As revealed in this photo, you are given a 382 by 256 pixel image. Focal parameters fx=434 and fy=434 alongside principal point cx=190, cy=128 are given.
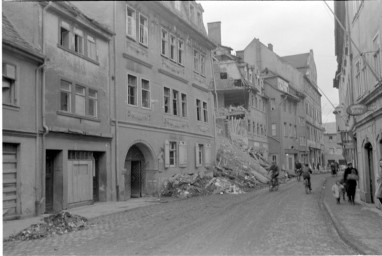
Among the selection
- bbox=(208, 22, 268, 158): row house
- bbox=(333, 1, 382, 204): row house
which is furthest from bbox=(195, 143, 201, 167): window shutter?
bbox=(208, 22, 268, 158): row house

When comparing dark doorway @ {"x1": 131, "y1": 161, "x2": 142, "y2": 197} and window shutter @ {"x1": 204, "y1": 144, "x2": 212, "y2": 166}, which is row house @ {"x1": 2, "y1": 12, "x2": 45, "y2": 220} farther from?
window shutter @ {"x1": 204, "y1": 144, "x2": 212, "y2": 166}

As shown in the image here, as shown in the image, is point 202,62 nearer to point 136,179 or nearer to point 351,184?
point 136,179

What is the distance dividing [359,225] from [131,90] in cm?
953

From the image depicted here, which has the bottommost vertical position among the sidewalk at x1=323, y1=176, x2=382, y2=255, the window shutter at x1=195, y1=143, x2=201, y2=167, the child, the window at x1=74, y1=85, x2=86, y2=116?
the sidewalk at x1=323, y1=176, x2=382, y2=255

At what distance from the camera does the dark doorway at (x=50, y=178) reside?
1517cm

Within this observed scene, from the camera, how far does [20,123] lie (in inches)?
529

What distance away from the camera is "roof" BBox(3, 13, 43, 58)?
12.9 m

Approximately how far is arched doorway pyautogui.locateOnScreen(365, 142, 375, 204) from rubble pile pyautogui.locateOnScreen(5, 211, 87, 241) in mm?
10414

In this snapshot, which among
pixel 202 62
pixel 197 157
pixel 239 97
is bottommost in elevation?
pixel 197 157

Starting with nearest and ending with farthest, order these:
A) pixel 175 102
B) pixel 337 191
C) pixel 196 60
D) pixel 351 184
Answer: pixel 337 191, pixel 351 184, pixel 196 60, pixel 175 102

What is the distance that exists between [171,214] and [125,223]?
2290 millimetres

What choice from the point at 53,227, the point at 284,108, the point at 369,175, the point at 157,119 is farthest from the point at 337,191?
the point at 284,108

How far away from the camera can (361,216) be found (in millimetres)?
12266

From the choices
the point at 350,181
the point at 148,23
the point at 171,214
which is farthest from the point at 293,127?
the point at 148,23
